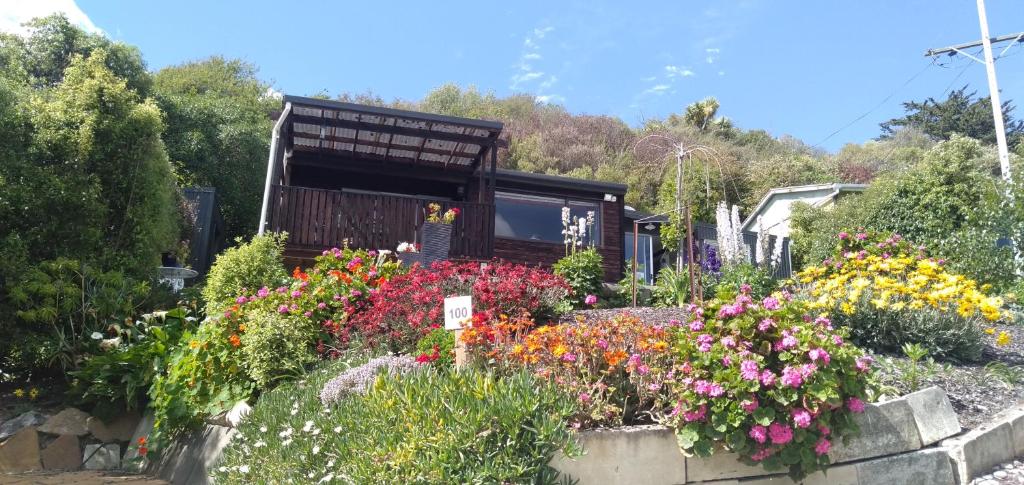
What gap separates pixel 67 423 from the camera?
A: 7.17 m

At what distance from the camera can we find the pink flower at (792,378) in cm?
384

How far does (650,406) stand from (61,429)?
19.6 ft

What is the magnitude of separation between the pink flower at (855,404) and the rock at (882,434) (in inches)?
12.2

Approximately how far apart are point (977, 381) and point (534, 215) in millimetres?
10154

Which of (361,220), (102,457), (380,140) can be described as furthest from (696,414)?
(380,140)

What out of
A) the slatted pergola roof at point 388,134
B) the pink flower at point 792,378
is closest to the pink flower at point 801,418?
the pink flower at point 792,378

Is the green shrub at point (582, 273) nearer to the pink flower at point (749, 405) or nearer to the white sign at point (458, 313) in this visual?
the white sign at point (458, 313)

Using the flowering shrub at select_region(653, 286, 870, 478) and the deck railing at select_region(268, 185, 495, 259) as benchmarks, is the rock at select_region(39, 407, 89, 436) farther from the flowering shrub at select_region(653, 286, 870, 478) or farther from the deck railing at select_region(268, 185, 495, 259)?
the flowering shrub at select_region(653, 286, 870, 478)

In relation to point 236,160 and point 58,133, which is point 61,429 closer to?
point 58,133

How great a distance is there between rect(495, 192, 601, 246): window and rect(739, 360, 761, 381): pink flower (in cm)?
1088

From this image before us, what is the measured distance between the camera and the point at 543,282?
23.1 ft

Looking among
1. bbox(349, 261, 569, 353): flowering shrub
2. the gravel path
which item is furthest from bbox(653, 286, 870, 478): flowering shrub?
bbox(349, 261, 569, 353): flowering shrub

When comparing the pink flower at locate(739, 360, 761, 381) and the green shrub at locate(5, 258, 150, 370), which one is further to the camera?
the green shrub at locate(5, 258, 150, 370)

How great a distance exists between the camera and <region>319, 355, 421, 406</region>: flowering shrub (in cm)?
453
